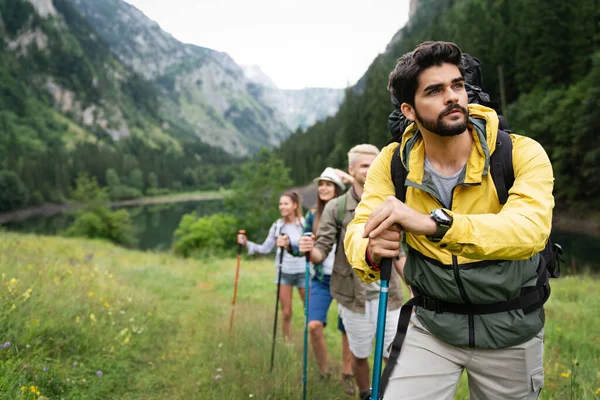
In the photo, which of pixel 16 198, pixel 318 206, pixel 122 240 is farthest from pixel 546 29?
pixel 16 198

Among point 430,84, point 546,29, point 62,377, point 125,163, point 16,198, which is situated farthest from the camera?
point 125,163

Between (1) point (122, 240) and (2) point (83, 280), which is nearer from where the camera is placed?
(2) point (83, 280)

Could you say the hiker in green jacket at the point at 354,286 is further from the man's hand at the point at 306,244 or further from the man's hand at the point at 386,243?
the man's hand at the point at 386,243

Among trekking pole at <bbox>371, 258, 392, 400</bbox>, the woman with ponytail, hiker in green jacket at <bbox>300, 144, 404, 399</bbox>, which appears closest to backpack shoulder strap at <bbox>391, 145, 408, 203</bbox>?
trekking pole at <bbox>371, 258, 392, 400</bbox>

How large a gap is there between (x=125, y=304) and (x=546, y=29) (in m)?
40.5

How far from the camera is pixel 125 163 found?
136625mm

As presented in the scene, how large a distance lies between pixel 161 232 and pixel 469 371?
222 feet

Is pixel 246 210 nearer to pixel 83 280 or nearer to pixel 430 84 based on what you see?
pixel 83 280

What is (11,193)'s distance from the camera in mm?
79812

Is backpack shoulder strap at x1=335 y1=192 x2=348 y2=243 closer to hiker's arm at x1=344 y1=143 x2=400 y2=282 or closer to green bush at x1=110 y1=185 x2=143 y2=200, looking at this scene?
hiker's arm at x1=344 y1=143 x2=400 y2=282

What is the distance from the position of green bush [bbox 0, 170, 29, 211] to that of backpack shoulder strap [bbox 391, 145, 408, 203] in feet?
310

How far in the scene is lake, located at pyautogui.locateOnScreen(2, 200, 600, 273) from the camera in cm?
2003

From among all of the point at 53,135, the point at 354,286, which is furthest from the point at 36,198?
the point at 354,286

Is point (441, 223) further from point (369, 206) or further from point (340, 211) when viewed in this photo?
point (340, 211)
